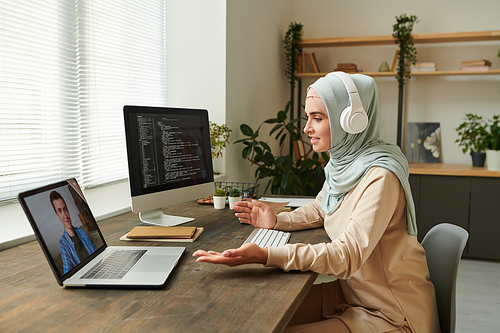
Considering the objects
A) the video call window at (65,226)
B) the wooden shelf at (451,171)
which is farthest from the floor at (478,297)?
the video call window at (65,226)

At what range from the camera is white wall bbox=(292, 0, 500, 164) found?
3887mm

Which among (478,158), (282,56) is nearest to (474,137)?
(478,158)

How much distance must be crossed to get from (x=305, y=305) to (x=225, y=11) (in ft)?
6.54

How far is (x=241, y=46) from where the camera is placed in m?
2.97

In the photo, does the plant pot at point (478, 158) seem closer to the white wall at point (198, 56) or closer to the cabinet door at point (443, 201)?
the cabinet door at point (443, 201)

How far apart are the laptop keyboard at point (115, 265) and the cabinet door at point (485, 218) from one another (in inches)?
124

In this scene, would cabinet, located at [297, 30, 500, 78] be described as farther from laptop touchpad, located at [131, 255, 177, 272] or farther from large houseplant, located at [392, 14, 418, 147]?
laptop touchpad, located at [131, 255, 177, 272]

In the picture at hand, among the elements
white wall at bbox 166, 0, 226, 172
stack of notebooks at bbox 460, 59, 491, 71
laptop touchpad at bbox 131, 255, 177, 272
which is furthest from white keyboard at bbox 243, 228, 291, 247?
stack of notebooks at bbox 460, 59, 491, 71

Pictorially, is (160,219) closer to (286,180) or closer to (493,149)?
(286,180)

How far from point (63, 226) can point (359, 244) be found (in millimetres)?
814

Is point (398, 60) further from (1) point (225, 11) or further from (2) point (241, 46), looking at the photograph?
(1) point (225, 11)

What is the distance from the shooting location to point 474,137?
3.67 m

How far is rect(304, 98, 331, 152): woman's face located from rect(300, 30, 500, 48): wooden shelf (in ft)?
9.10

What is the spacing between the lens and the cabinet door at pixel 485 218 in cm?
340
